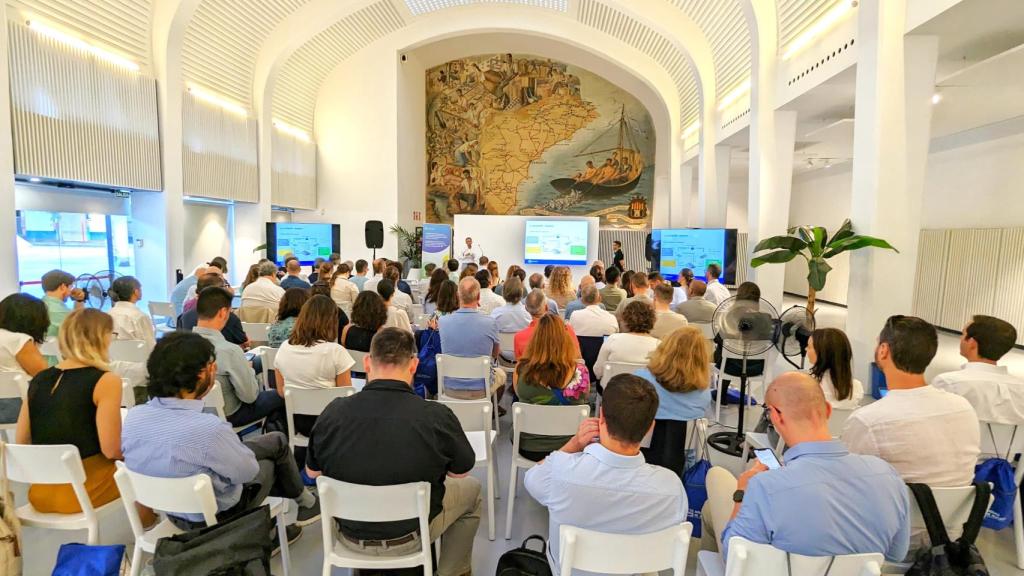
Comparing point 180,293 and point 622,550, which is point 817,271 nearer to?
point 622,550

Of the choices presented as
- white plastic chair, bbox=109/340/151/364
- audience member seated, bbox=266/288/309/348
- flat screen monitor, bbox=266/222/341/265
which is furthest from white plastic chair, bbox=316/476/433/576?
flat screen monitor, bbox=266/222/341/265

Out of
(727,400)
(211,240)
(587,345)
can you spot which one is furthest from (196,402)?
(211,240)

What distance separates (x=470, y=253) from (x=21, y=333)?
9.88 m

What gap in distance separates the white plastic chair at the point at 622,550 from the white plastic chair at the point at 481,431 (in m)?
1.12

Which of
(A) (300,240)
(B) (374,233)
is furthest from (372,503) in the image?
(B) (374,233)

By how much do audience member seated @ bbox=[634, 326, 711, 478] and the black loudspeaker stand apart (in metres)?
12.2

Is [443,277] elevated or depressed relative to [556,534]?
elevated

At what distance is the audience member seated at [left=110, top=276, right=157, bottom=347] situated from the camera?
4.89 m

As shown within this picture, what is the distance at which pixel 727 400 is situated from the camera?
5805 mm

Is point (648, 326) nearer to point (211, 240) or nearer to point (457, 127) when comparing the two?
point (211, 240)

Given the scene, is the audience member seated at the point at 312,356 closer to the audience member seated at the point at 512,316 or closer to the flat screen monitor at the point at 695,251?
the audience member seated at the point at 512,316

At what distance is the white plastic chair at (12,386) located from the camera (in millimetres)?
3225

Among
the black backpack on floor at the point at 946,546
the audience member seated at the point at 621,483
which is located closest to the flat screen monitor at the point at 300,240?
the audience member seated at the point at 621,483

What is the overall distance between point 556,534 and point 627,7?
12.7 meters
